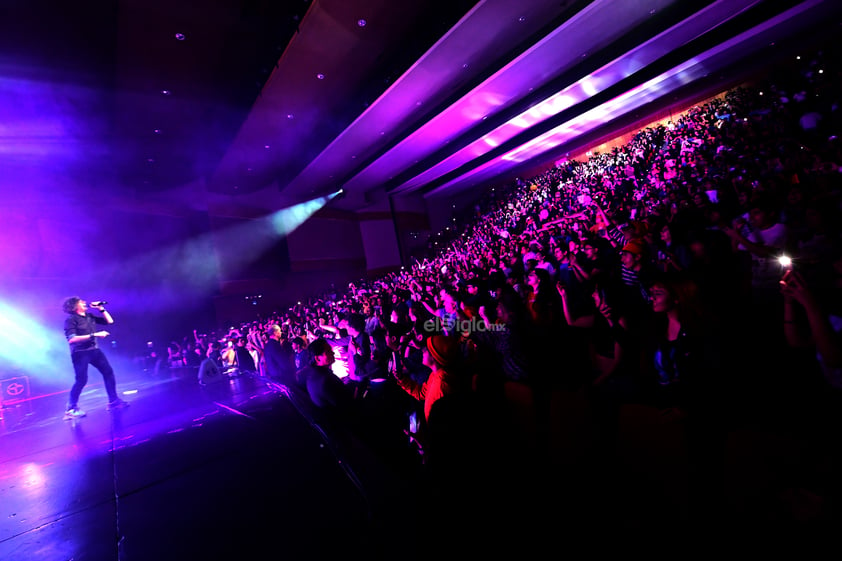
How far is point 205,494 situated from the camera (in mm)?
1764

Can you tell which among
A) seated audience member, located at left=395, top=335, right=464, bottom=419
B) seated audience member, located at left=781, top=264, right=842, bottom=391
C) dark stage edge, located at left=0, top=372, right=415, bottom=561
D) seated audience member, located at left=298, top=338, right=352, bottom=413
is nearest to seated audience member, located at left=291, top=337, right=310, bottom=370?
dark stage edge, located at left=0, top=372, right=415, bottom=561

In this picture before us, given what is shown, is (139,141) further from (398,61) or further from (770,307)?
(770,307)

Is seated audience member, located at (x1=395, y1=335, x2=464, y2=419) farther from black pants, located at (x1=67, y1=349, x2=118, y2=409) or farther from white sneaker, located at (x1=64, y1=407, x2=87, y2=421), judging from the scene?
white sneaker, located at (x1=64, y1=407, x2=87, y2=421)

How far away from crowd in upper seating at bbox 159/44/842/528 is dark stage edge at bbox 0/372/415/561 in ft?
1.30

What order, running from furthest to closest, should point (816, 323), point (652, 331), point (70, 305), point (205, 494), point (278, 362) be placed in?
1. point (278, 362)
2. point (70, 305)
3. point (652, 331)
4. point (205, 494)
5. point (816, 323)

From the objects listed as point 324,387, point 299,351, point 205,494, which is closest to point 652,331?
point 324,387

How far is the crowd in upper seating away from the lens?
157 centimetres

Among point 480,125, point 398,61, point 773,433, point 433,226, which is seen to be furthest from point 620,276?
point 433,226

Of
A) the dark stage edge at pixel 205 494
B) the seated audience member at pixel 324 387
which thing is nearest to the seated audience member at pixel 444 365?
the dark stage edge at pixel 205 494

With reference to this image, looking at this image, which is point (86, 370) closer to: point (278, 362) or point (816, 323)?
point (278, 362)

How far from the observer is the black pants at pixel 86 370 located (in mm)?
3869

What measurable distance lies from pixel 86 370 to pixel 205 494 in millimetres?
3502

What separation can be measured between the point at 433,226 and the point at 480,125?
740 centimetres

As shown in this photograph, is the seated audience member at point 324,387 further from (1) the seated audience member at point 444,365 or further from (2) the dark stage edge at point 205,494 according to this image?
(1) the seated audience member at point 444,365
